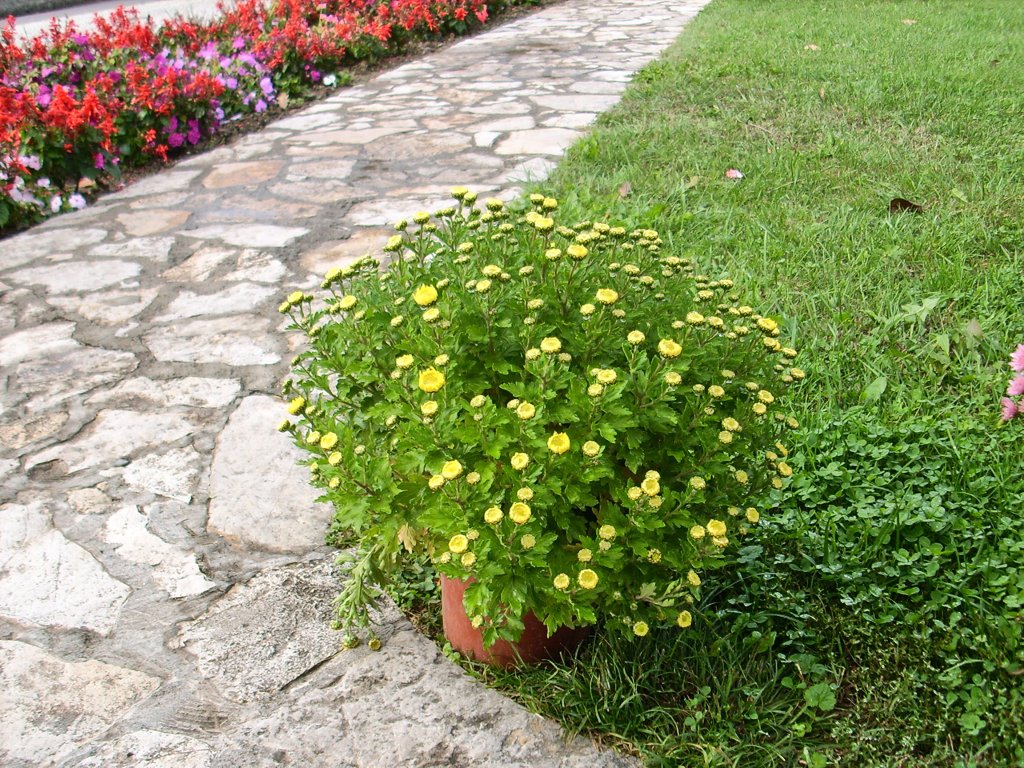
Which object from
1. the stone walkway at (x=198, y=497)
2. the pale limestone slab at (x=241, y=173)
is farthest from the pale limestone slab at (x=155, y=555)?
the pale limestone slab at (x=241, y=173)

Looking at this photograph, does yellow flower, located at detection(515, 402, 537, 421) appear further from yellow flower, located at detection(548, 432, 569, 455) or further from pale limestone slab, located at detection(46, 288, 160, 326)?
Result: pale limestone slab, located at detection(46, 288, 160, 326)

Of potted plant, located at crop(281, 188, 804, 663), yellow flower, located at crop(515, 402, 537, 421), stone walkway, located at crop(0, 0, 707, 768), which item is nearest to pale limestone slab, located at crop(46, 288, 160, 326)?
stone walkway, located at crop(0, 0, 707, 768)

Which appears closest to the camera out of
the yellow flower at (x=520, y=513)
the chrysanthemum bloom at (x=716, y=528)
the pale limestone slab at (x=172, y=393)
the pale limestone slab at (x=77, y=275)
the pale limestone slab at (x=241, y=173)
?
the yellow flower at (x=520, y=513)

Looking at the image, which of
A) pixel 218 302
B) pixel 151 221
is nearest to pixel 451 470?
pixel 218 302

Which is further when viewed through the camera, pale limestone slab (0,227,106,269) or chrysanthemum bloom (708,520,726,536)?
pale limestone slab (0,227,106,269)

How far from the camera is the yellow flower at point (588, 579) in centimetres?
146

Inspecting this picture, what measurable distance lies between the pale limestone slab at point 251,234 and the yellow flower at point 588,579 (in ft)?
9.79

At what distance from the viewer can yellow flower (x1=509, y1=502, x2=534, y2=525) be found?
1421mm

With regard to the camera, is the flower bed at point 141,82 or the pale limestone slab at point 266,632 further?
the flower bed at point 141,82

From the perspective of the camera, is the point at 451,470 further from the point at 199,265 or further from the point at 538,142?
the point at 538,142

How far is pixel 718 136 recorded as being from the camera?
4.74 metres

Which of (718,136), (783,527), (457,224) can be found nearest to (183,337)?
(457,224)

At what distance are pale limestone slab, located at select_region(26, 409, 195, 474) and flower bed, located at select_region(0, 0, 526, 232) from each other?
2236 mm

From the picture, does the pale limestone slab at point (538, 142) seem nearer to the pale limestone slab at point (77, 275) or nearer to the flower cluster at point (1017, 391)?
the pale limestone slab at point (77, 275)
